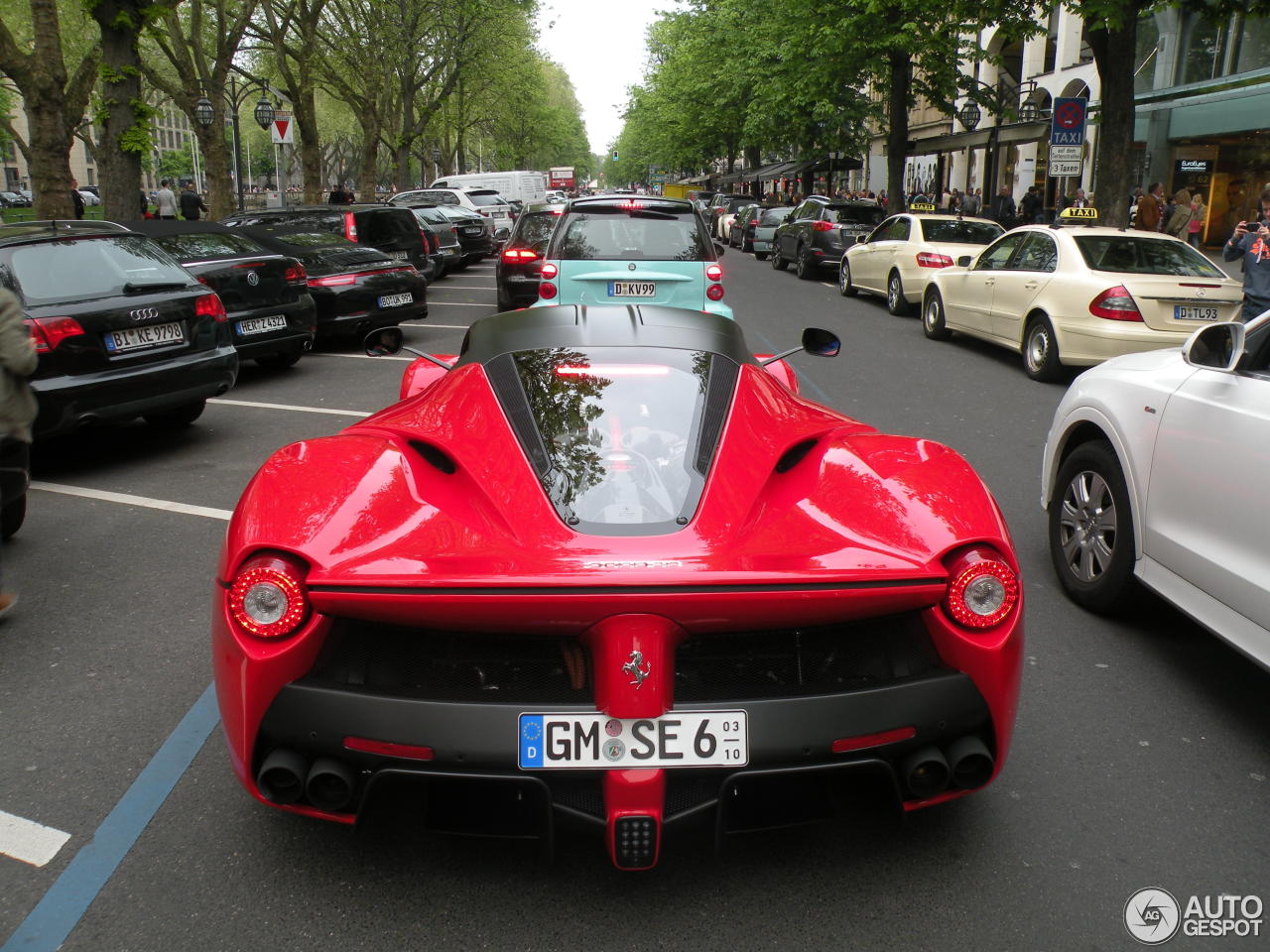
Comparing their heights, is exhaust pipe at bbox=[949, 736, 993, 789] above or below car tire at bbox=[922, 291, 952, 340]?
above

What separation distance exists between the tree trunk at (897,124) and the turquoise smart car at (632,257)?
19.4m

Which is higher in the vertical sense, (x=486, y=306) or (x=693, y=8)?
(x=693, y=8)

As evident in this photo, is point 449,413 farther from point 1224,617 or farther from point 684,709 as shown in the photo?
point 1224,617

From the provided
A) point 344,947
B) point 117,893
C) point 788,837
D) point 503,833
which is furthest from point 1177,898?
point 117,893

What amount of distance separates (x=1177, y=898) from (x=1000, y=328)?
10.0 m

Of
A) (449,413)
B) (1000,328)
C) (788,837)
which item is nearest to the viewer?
(788,837)

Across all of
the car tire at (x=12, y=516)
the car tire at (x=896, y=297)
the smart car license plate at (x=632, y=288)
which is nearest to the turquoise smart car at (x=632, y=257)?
the smart car license plate at (x=632, y=288)

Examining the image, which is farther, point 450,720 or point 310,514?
point 310,514

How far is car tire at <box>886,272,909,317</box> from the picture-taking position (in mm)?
16266

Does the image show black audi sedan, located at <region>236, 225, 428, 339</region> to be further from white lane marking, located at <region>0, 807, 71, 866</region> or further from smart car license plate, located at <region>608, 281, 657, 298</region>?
white lane marking, located at <region>0, 807, 71, 866</region>

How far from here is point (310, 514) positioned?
2.67 metres

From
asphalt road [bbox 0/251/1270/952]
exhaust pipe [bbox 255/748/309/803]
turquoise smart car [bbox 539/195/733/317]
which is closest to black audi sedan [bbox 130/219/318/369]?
turquoise smart car [bbox 539/195/733/317]

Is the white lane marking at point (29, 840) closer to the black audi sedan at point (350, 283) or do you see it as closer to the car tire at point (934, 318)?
the black audi sedan at point (350, 283)

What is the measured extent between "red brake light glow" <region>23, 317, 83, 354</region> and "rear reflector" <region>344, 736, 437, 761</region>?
540cm
